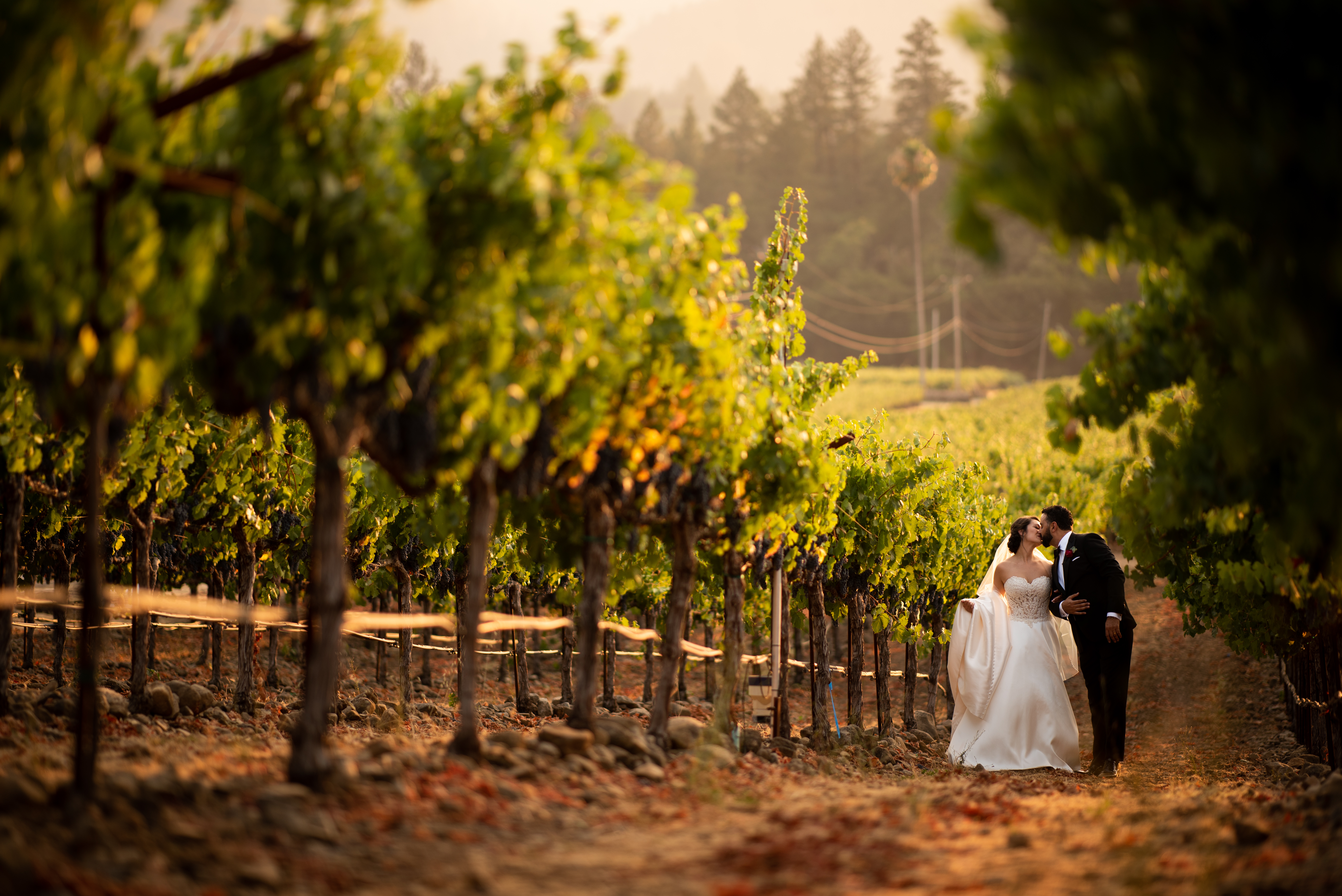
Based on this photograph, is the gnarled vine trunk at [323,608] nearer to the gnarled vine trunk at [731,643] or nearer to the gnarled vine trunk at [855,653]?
the gnarled vine trunk at [731,643]

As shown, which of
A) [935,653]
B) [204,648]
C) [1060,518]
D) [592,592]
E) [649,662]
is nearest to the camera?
[592,592]

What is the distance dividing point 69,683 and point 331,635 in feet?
40.6

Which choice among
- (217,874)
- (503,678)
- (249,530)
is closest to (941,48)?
(503,678)

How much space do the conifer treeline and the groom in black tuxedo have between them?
79161mm

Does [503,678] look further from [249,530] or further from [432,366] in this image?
[432,366]

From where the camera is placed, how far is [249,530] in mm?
13836

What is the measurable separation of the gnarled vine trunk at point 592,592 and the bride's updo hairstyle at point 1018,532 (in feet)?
19.0

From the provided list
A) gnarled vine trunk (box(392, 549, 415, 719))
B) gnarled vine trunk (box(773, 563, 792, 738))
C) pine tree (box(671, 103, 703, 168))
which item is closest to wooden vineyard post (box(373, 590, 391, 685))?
gnarled vine trunk (box(392, 549, 415, 719))

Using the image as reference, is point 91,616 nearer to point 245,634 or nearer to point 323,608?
point 323,608

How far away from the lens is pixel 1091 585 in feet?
38.9

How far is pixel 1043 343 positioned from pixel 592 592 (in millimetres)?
89487

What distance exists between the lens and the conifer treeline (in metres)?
93.2

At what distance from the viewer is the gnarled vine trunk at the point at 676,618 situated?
948 cm

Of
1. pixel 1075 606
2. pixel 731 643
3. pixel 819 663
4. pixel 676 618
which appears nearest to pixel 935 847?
pixel 676 618
